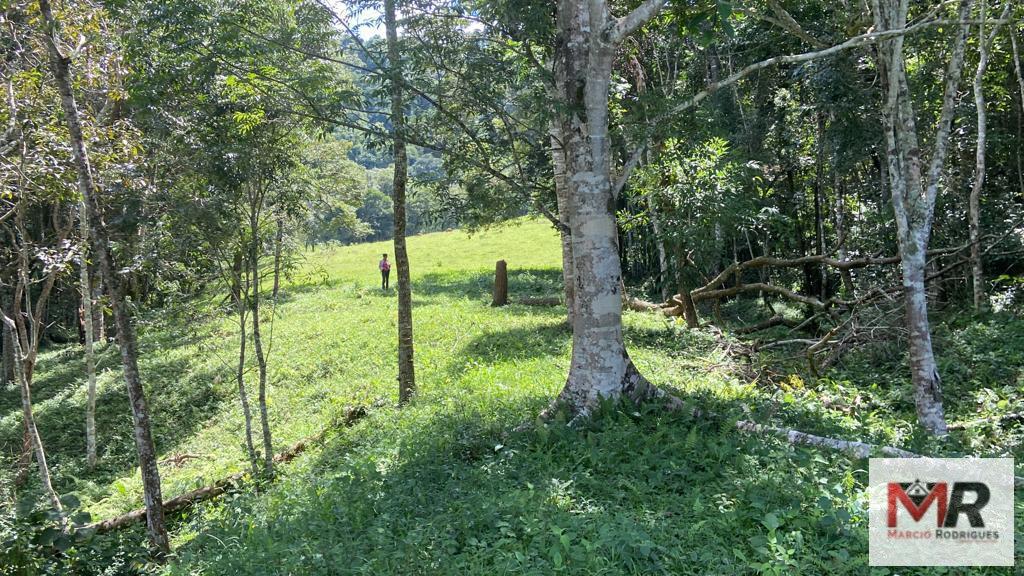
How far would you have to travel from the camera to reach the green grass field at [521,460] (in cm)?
439

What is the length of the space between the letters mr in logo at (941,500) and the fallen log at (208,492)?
8365 millimetres

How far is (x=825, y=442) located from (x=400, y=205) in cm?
675

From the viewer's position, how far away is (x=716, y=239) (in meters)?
13.4

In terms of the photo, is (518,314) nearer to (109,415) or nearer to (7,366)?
(109,415)

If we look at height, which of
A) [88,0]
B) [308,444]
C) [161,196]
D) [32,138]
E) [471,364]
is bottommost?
[308,444]

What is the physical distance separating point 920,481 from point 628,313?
1127 centimetres

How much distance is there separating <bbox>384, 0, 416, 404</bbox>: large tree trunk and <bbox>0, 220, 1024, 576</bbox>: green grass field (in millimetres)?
598

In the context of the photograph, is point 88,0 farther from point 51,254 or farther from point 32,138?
point 51,254

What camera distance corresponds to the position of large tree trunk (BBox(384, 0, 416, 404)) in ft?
26.8

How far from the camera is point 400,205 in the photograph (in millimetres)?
9883

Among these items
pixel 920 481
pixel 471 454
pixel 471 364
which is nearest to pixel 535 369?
pixel 471 364

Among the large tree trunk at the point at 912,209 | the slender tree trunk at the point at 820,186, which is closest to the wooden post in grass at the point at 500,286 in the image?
the slender tree trunk at the point at 820,186

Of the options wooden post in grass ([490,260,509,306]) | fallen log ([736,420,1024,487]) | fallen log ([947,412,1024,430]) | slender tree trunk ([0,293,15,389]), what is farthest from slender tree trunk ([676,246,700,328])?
slender tree trunk ([0,293,15,389])

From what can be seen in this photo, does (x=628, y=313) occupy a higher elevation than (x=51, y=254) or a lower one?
lower
